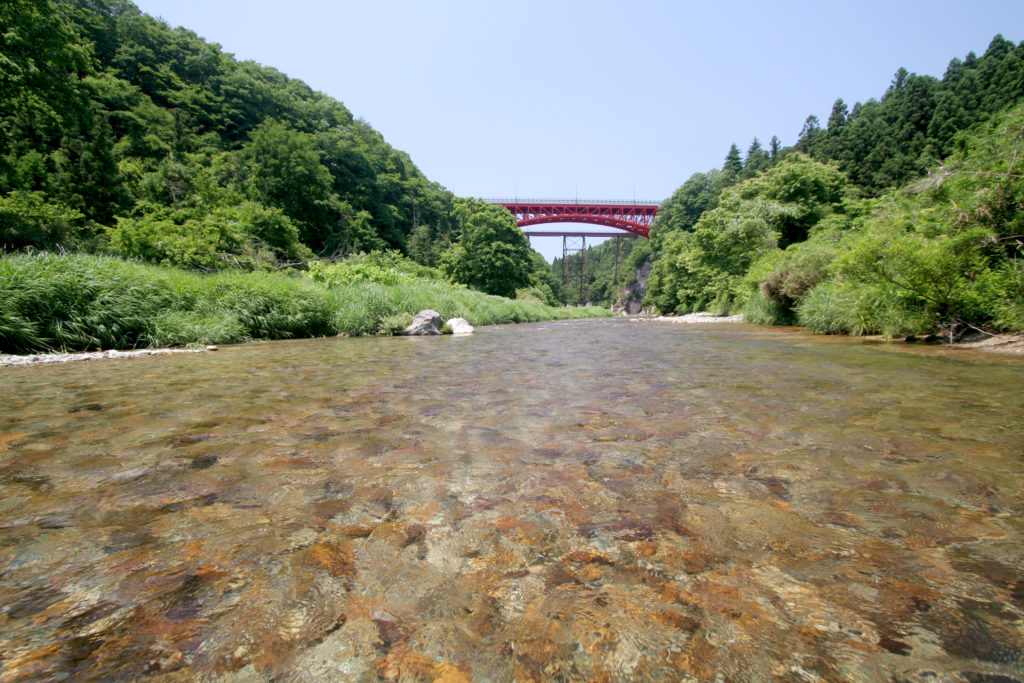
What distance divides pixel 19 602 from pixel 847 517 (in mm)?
2348

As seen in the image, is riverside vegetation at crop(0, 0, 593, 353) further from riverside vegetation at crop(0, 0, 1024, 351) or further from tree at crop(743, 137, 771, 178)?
tree at crop(743, 137, 771, 178)

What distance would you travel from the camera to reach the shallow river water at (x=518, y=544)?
0.92 meters

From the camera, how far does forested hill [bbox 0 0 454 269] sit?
13641 millimetres

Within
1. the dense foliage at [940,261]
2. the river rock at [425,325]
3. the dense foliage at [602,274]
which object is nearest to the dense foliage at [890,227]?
the dense foliage at [940,261]

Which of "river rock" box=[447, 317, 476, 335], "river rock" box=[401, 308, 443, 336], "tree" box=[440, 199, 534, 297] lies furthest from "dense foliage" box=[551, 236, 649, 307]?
"river rock" box=[401, 308, 443, 336]

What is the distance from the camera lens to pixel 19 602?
3.54 feet

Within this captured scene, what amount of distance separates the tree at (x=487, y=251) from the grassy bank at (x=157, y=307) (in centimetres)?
1703

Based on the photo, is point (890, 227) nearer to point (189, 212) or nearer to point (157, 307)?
point (157, 307)

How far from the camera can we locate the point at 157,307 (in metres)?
8.05

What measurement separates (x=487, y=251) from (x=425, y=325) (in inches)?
751

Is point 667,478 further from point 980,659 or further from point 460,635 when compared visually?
point 460,635

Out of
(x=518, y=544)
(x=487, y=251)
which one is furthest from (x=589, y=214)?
(x=518, y=544)

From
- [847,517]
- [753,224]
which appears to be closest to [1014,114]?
[847,517]

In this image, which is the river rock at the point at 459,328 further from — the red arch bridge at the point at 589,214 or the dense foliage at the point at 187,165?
the red arch bridge at the point at 589,214
